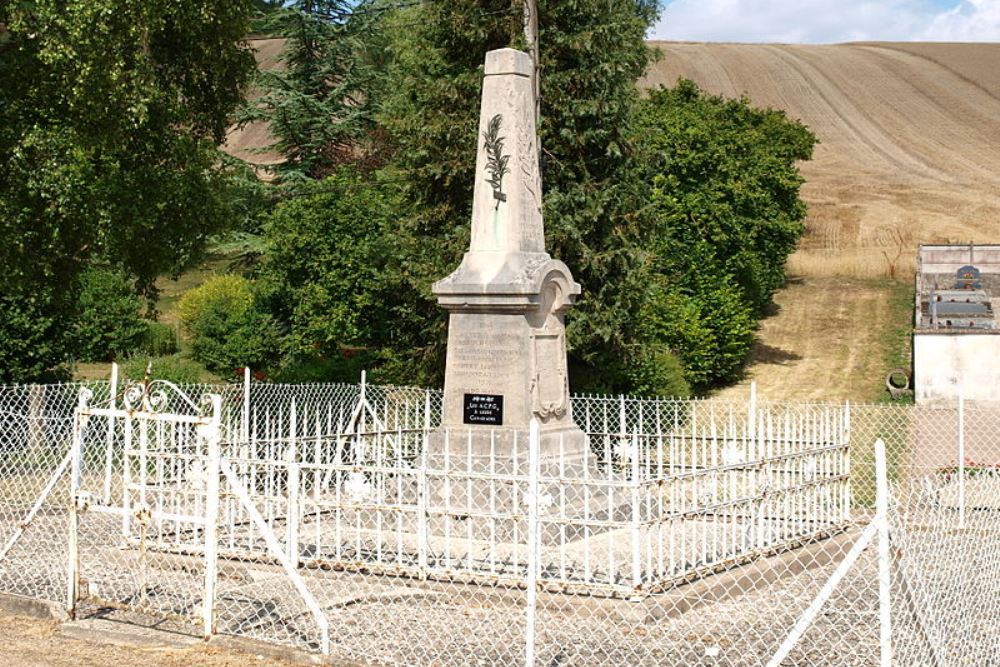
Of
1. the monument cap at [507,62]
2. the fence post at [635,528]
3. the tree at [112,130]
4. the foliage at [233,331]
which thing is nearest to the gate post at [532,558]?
the fence post at [635,528]

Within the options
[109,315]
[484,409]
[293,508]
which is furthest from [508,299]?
[109,315]

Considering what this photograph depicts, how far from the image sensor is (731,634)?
9227 mm

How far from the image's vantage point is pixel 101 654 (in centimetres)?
845

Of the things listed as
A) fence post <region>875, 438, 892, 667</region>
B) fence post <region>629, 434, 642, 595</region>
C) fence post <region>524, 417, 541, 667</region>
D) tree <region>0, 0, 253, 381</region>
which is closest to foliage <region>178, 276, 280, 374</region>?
tree <region>0, 0, 253, 381</region>

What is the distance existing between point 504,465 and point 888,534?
6.23 metres

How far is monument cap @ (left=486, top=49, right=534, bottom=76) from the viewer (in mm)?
13250

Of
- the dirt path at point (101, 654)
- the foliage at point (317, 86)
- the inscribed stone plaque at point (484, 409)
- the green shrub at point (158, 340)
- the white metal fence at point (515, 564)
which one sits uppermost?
the foliage at point (317, 86)

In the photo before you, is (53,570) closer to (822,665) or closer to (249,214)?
(822,665)

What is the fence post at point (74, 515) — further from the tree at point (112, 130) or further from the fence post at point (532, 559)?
the tree at point (112, 130)

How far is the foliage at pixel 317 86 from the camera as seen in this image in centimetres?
3978

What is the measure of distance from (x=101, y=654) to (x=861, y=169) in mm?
58067

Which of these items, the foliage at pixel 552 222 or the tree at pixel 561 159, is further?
the foliage at pixel 552 222

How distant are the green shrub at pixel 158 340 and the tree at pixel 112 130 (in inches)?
692

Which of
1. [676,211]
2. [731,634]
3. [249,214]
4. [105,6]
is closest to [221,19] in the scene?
[105,6]
